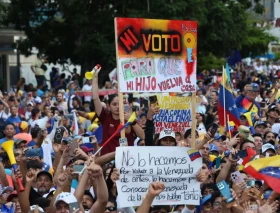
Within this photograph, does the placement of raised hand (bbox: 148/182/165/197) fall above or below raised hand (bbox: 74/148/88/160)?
below

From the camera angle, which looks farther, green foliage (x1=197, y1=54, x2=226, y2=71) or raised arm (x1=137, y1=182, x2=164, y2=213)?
green foliage (x1=197, y1=54, x2=226, y2=71)

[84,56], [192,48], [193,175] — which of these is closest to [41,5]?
[84,56]

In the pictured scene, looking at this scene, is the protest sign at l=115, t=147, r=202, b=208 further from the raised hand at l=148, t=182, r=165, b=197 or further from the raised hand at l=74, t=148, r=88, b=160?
the raised hand at l=148, t=182, r=165, b=197

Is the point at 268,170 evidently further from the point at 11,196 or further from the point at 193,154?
the point at 11,196

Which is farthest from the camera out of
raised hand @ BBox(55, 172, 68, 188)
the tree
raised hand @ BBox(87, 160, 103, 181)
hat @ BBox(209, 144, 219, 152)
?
the tree

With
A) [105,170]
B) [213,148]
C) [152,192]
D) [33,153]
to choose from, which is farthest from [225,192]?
[213,148]

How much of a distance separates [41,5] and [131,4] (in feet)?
10.5

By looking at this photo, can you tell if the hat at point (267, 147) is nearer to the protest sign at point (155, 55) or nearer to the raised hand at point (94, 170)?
the protest sign at point (155, 55)

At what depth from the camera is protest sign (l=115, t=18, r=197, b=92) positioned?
429 inches

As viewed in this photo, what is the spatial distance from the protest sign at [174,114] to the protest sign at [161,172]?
3.65 m

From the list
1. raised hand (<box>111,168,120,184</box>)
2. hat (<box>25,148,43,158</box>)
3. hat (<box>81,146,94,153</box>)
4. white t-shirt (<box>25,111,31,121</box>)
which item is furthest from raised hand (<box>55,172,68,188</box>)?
white t-shirt (<box>25,111,31,121</box>)

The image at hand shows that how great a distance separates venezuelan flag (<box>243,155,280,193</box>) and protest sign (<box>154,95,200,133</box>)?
404cm

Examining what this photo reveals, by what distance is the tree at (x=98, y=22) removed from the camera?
29.9 meters

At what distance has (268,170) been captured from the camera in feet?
29.1
